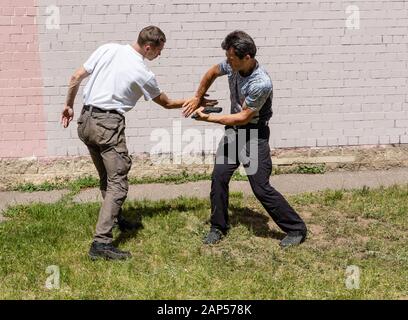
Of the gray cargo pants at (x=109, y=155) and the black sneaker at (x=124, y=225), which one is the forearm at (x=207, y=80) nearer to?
the gray cargo pants at (x=109, y=155)

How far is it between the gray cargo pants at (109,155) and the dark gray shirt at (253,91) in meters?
0.98

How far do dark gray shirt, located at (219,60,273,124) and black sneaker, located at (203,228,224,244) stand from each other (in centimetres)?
100

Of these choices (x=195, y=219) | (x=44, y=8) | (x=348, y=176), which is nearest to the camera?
(x=195, y=219)

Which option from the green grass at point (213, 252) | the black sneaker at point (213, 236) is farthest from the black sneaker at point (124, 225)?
the black sneaker at point (213, 236)

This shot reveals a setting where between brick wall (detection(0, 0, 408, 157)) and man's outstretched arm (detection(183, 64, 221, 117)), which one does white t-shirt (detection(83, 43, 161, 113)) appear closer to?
man's outstretched arm (detection(183, 64, 221, 117))

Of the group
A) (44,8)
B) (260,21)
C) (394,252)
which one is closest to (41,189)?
(44,8)

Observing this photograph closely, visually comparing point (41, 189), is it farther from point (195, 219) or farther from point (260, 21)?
point (260, 21)

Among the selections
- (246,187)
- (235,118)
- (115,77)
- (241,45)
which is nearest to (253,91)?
(235,118)

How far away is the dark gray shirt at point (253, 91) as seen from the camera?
5.04m

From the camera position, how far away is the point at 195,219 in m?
5.97

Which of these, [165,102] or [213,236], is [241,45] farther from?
[213,236]

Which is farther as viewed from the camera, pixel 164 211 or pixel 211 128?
pixel 211 128

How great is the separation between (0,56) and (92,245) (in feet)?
9.59

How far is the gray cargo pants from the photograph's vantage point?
5.09m
